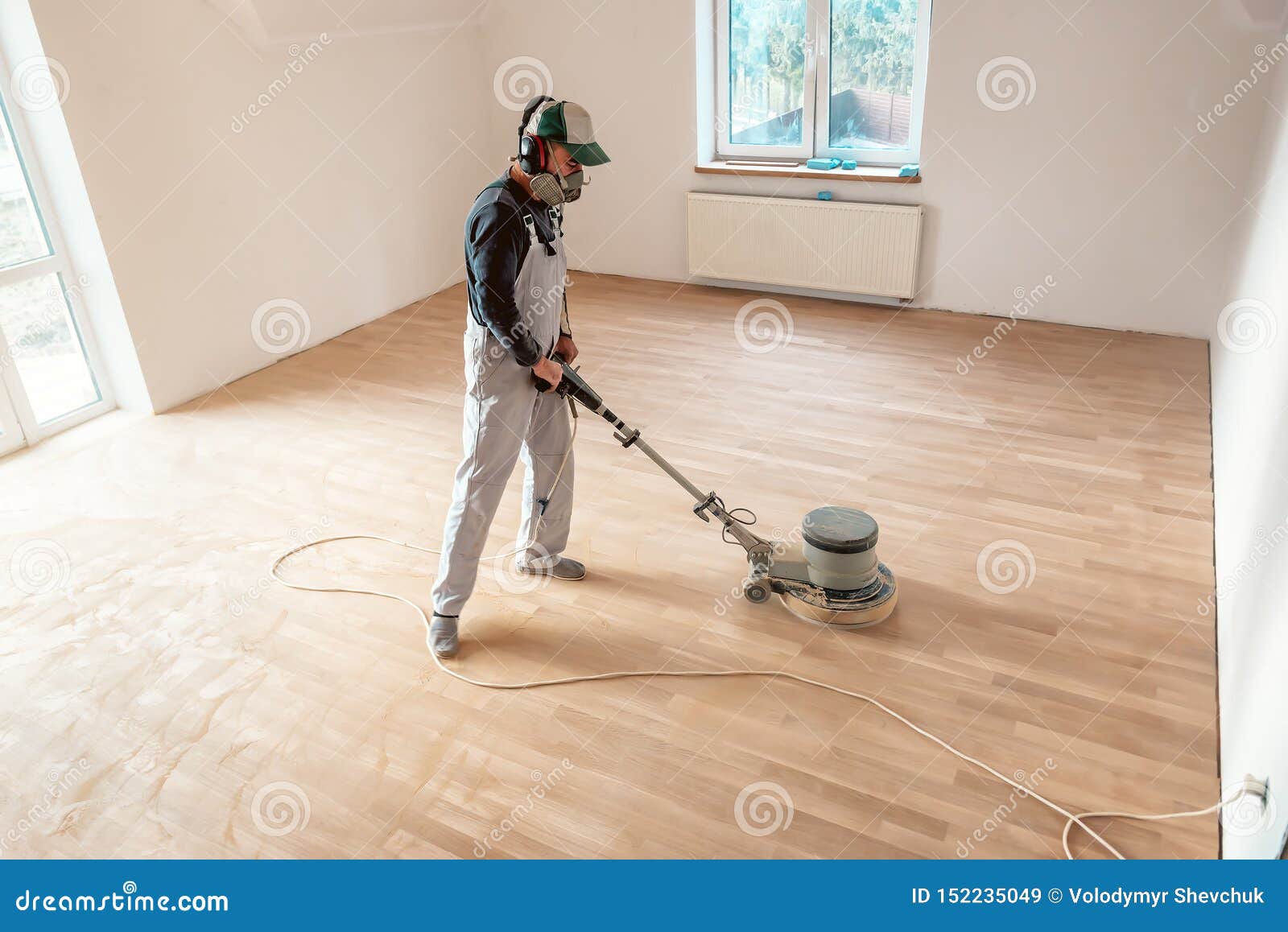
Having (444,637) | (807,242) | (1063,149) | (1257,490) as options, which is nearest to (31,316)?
(444,637)

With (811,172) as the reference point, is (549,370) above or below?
above

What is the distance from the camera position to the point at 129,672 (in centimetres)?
281

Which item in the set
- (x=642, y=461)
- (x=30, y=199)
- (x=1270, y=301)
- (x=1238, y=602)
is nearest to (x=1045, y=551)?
(x=1238, y=602)

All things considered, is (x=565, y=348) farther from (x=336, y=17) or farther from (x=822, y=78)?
(x=822, y=78)

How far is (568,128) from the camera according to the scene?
7.88 feet

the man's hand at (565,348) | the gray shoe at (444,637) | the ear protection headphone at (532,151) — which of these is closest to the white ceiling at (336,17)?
the ear protection headphone at (532,151)

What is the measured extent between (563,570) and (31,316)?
2934 mm

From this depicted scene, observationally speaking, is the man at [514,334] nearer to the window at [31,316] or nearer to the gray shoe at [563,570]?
the gray shoe at [563,570]

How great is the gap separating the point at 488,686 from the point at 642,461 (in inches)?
58.9

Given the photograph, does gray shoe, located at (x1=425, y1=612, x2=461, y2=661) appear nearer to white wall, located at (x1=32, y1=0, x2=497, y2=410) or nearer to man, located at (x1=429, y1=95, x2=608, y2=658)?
man, located at (x1=429, y1=95, x2=608, y2=658)

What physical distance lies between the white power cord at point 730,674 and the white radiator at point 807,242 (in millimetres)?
3100

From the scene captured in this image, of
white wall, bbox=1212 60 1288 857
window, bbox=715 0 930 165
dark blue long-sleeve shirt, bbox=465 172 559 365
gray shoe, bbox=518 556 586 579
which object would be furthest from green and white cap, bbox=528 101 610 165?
window, bbox=715 0 930 165

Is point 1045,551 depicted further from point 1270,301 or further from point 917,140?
point 917,140

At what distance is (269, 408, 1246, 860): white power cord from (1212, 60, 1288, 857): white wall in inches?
6.9
